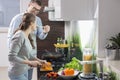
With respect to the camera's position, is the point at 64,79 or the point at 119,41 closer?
the point at 119,41

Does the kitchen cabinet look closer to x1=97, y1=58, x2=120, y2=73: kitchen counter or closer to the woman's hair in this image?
x1=97, y1=58, x2=120, y2=73: kitchen counter

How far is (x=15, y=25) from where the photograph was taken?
2.93 meters

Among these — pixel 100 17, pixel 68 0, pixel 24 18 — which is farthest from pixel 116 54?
pixel 24 18

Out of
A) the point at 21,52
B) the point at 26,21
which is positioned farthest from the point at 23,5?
the point at 21,52

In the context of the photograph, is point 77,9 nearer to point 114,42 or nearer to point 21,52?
point 114,42

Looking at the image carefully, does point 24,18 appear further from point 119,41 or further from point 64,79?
point 119,41

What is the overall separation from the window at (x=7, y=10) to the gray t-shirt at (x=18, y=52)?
1958 mm

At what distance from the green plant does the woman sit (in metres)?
1.07

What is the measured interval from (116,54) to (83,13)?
1.50ft

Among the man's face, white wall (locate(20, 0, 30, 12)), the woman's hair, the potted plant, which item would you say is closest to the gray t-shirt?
the woman's hair

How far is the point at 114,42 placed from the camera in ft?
5.59

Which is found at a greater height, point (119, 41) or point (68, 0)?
point (68, 0)

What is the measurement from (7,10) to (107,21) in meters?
3.22

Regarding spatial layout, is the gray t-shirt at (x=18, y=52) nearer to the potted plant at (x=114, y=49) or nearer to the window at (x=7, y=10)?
the potted plant at (x=114, y=49)
